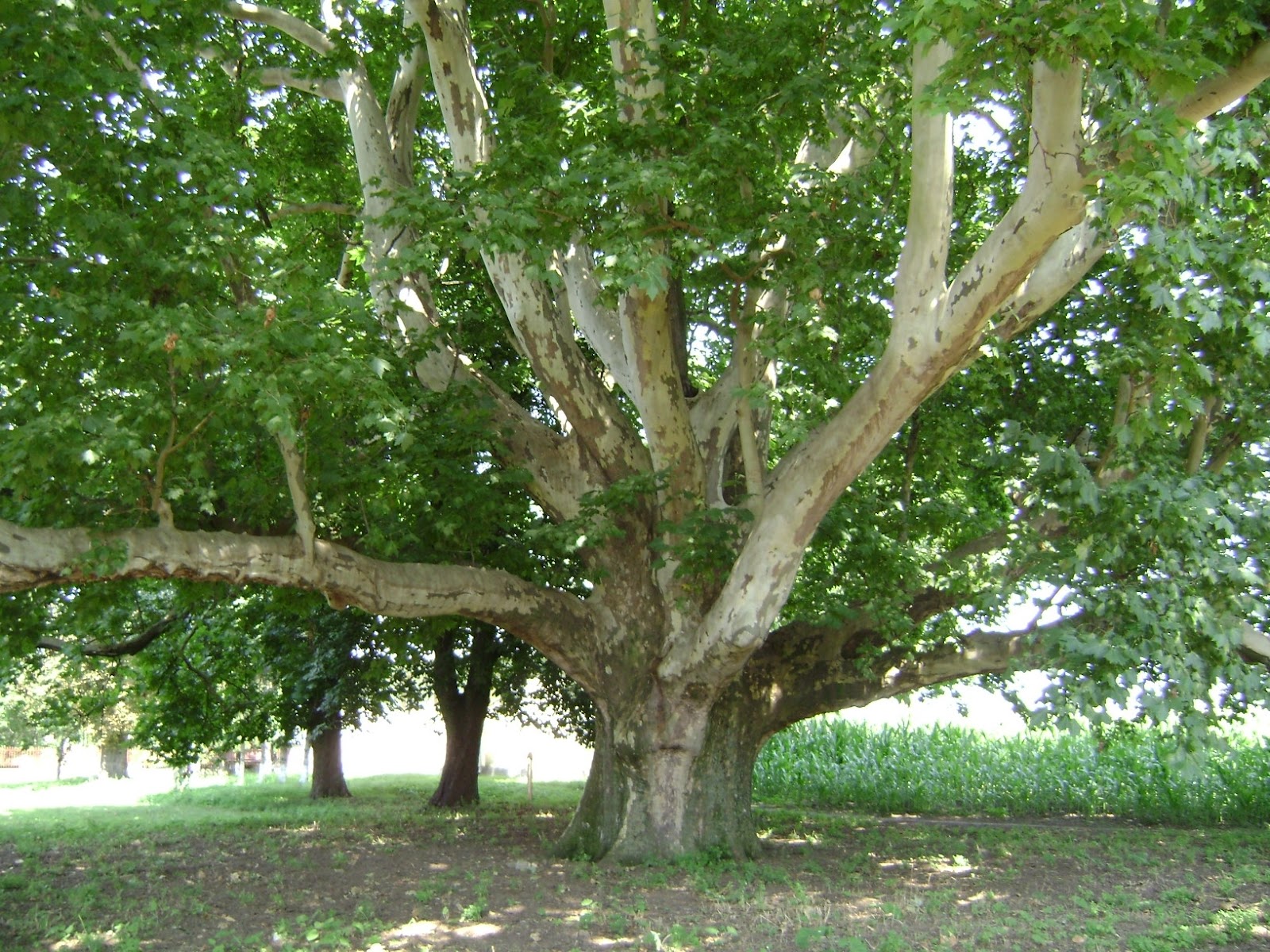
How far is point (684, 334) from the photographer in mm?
9484

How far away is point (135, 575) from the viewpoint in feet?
21.1

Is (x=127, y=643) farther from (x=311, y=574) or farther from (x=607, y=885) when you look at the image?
(x=607, y=885)

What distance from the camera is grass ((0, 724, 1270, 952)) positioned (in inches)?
242

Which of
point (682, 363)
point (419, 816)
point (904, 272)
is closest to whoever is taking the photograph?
point (904, 272)

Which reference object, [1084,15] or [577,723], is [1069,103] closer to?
[1084,15]

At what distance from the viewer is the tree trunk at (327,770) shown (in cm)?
1611

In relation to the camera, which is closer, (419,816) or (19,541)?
(19,541)

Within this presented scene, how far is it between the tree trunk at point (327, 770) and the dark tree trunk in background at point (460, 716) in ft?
8.17

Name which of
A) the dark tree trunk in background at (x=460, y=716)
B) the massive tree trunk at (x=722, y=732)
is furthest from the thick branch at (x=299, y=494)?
the dark tree trunk in background at (x=460, y=716)

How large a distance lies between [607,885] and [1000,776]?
946cm

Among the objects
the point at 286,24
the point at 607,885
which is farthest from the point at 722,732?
the point at 286,24

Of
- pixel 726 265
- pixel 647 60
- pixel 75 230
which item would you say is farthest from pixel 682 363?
pixel 75 230

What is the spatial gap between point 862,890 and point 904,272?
4.63 m

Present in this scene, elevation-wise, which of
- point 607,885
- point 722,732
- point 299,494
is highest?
point 299,494
